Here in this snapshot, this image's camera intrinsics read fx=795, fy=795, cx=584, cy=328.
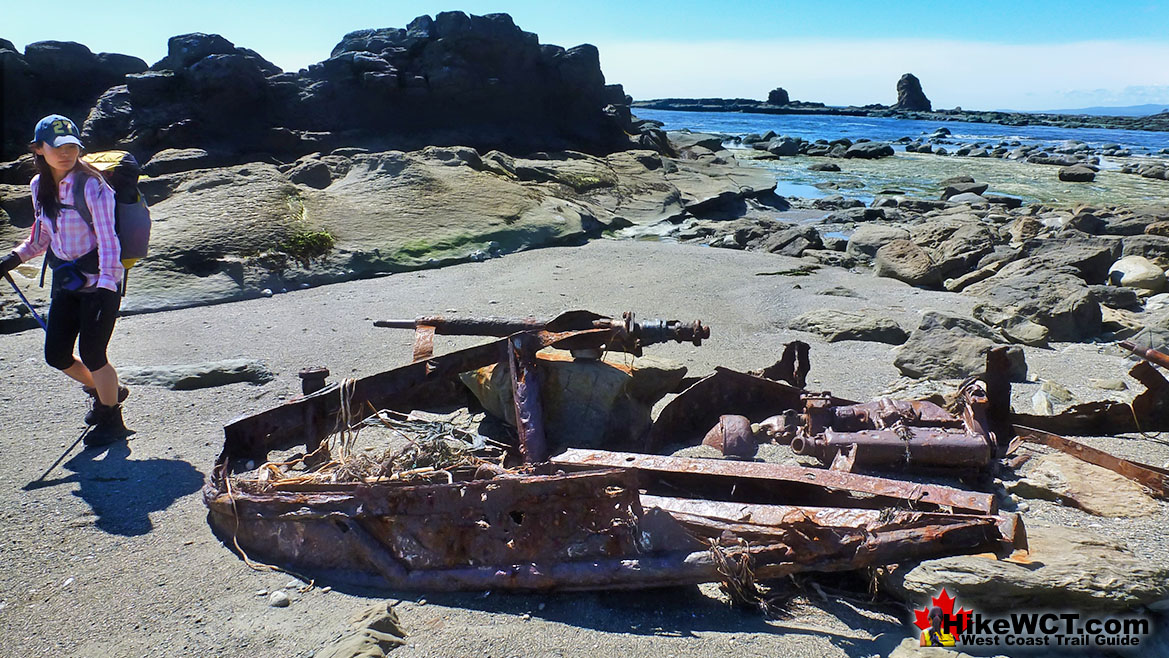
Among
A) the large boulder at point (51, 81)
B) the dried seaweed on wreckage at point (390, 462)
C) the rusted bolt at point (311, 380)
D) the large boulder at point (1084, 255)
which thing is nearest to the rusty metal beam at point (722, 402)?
the dried seaweed on wreckage at point (390, 462)

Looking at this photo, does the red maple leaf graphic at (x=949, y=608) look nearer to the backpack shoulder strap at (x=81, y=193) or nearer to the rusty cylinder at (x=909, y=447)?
the rusty cylinder at (x=909, y=447)

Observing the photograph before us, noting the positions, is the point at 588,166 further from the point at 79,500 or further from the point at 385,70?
the point at 79,500

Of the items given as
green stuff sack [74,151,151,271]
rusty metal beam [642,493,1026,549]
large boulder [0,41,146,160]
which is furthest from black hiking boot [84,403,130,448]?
large boulder [0,41,146,160]

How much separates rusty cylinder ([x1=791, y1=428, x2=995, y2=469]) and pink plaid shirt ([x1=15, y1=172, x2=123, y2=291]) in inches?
145

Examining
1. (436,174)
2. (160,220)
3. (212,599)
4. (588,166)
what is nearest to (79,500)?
(212,599)

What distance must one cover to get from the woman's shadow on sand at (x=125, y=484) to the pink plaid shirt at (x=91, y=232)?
930 mm

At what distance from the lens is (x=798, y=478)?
3.07m

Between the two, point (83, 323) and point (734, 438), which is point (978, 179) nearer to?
point (734, 438)

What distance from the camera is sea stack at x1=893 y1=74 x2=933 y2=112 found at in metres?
106

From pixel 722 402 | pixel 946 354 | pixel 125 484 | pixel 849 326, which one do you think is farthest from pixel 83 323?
pixel 849 326

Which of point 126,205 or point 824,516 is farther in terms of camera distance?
point 126,205

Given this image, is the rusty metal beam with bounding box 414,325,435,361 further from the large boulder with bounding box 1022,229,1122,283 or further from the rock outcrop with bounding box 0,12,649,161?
the rock outcrop with bounding box 0,12,649,161

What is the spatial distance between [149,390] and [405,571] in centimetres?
336

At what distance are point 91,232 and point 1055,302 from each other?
292 inches
